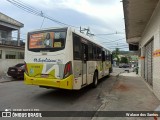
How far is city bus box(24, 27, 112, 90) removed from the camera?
24.5ft

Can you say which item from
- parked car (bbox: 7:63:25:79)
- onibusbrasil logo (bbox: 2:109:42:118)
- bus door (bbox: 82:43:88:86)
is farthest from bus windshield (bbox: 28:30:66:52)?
parked car (bbox: 7:63:25:79)

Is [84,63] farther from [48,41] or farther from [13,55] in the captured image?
[13,55]

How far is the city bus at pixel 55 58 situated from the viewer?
7.46 metres

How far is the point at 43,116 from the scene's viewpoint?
5.83m

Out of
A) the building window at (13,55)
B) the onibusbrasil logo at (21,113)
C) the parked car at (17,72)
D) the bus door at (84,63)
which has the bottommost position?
the onibusbrasil logo at (21,113)

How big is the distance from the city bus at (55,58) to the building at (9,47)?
11.7 metres

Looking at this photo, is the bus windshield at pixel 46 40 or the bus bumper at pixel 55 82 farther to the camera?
the bus windshield at pixel 46 40

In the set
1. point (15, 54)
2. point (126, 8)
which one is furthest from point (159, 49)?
→ point (15, 54)

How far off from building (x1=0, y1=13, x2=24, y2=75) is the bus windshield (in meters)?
11.6

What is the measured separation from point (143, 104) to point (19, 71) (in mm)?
11731

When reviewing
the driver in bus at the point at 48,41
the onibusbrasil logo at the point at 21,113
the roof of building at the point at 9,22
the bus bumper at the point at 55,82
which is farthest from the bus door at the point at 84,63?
the roof of building at the point at 9,22

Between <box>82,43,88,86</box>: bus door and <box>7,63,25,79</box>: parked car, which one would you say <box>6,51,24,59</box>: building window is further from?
<box>82,43,88,86</box>: bus door

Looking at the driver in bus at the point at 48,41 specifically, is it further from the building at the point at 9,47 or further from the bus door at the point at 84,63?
the building at the point at 9,47

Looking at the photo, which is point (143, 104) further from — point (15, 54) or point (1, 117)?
point (15, 54)
